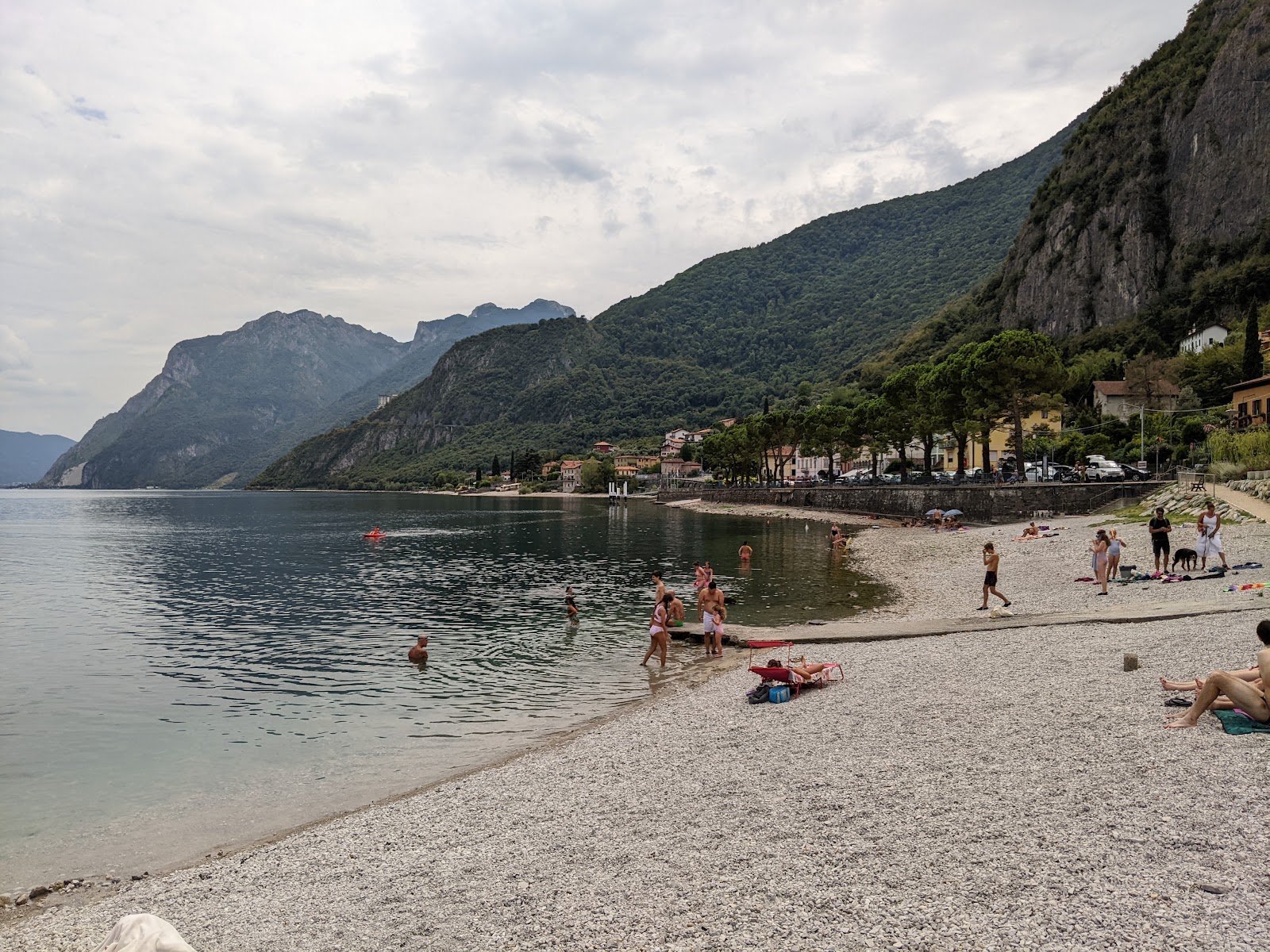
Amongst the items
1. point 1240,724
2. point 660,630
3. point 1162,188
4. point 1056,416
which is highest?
point 1162,188

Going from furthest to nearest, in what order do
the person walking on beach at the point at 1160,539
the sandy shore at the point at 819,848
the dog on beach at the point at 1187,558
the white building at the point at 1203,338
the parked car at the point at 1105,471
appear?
the white building at the point at 1203,338, the parked car at the point at 1105,471, the person walking on beach at the point at 1160,539, the dog on beach at the point at 1187,558, the sandy shore at the point at 819,848

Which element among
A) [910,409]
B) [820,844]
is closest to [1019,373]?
[910,409]

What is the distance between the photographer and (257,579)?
4634 centimetres

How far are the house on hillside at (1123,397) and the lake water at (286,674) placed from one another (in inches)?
2046

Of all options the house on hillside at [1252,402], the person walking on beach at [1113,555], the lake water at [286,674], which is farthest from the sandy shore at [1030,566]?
the house on hillside at [1252,402]

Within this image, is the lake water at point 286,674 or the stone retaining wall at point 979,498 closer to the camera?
the lake water at point 286,674

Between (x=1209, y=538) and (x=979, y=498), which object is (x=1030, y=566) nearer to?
(x=1209, y=538)

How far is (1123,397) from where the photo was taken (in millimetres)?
91250

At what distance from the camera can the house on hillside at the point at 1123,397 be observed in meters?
84.1

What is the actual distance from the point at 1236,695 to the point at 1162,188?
481 ft

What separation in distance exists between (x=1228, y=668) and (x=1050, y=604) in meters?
12.0

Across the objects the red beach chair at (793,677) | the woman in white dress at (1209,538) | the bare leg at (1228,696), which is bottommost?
the red beach chair at (793,677)

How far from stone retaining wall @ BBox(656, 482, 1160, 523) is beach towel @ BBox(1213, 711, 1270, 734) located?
1964 inches

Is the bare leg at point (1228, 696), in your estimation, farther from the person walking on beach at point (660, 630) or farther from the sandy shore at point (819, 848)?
the person walking on beach at point (660, 630)
